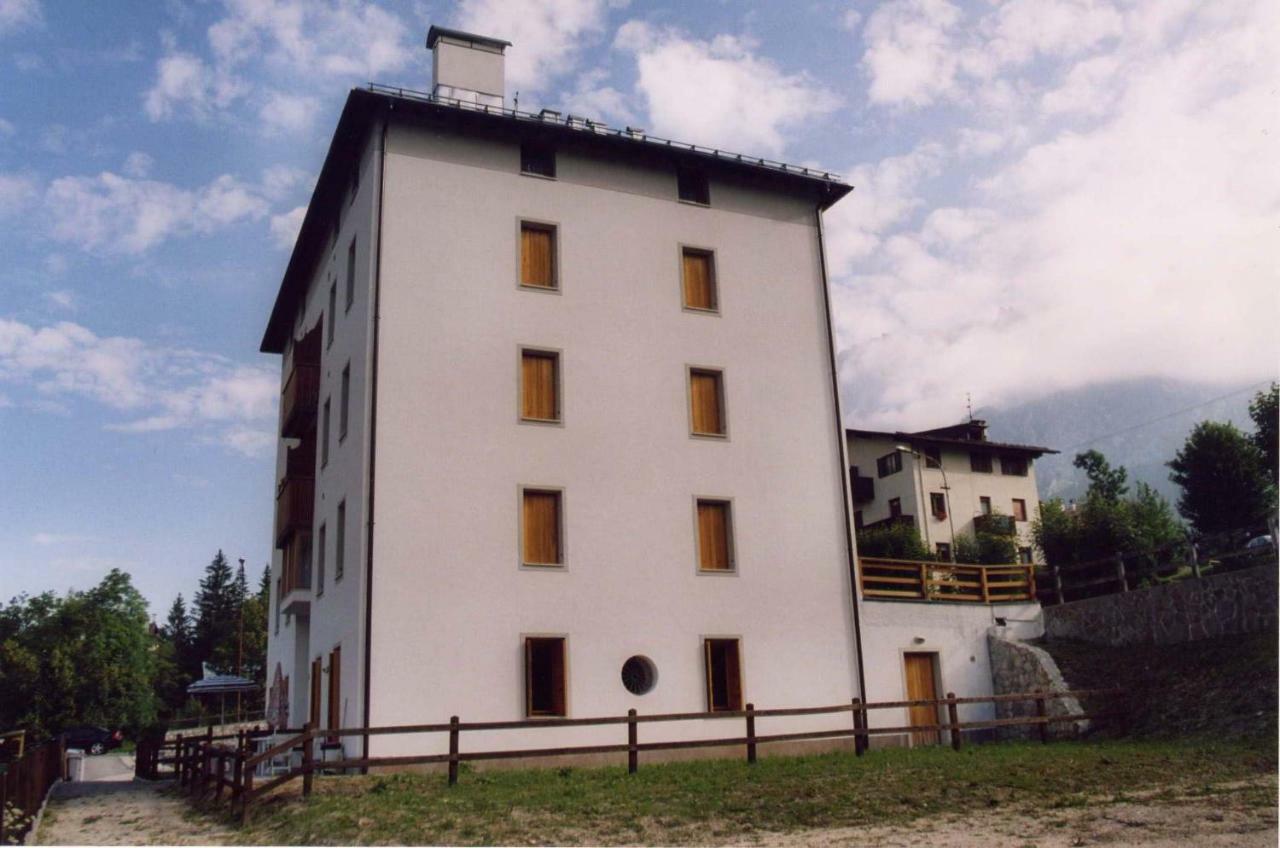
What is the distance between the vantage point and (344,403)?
27.2 metres

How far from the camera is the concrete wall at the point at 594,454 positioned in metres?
23.5

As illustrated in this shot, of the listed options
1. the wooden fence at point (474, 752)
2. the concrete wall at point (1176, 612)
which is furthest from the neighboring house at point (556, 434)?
the concrete wall at point (1176, 612)

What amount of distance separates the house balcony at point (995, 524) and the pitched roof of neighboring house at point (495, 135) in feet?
106

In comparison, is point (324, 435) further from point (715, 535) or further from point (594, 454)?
point (715, 535)

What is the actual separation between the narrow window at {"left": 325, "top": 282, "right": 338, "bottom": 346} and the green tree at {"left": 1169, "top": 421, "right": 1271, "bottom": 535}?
4585cm

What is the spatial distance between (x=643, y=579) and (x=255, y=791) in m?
9.69

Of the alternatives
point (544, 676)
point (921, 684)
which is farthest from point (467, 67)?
point (921, 684)

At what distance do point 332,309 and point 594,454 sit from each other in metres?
9.04

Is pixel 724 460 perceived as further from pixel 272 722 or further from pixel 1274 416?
pixel 1274 416

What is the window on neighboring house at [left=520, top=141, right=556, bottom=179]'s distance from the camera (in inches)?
1083

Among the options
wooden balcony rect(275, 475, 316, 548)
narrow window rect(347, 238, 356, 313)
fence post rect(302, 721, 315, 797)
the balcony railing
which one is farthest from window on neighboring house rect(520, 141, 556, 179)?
fence post rect(302, 721, 315, 797)

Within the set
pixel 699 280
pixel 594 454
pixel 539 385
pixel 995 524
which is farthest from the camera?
pixel 995 524

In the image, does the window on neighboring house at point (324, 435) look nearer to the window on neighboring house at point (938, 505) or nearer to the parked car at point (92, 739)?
the parked car at point (92, 739)

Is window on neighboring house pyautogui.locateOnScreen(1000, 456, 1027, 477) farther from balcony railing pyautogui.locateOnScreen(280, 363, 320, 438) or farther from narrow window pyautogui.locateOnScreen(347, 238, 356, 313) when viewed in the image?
narrow window pyautogui.locateOnScreen(347, 238, 356, 313)
